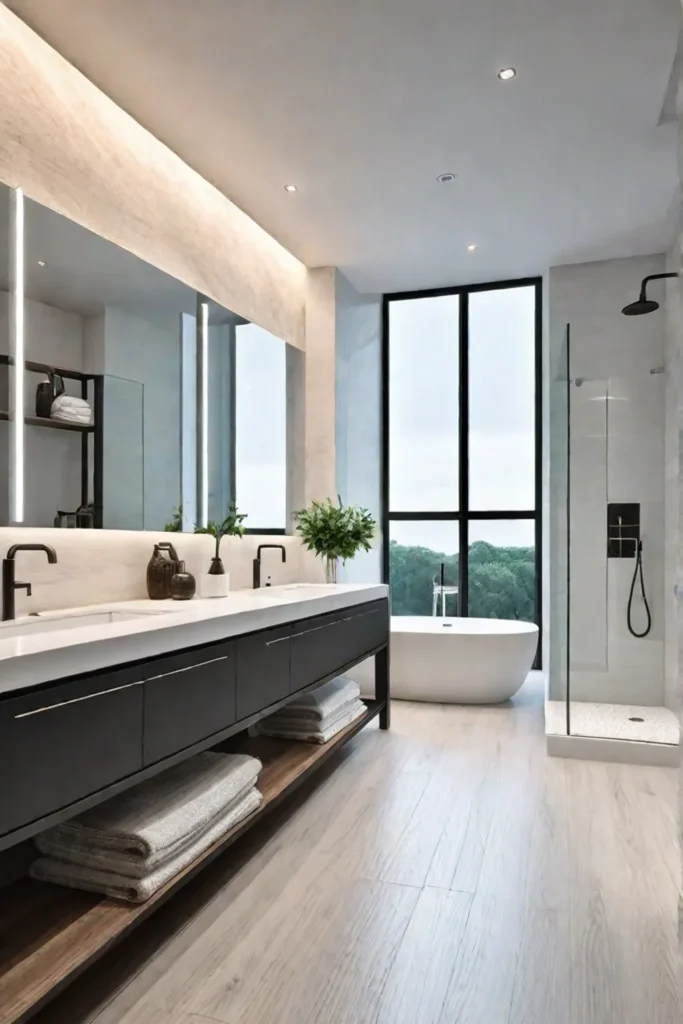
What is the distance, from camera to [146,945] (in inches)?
74.9

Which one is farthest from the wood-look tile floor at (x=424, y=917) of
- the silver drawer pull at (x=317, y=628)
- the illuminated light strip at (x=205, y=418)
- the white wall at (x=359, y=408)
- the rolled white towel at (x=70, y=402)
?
the white wall at (x=359, y=408)

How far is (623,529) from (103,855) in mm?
3480

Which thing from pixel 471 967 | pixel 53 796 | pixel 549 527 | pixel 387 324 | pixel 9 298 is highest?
pixel 387 324

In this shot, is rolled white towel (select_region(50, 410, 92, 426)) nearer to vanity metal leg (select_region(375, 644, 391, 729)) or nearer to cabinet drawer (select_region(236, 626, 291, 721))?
cabinet drawer (select_region(236, 626, 291, 721))

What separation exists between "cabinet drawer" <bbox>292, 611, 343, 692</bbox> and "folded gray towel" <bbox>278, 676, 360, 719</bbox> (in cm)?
11

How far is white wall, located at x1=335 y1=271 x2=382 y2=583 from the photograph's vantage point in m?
4.78

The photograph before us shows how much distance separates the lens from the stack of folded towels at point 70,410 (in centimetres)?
252

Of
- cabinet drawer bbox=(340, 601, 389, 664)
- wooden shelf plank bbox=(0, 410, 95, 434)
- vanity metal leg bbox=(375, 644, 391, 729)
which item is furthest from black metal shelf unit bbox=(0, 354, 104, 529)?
vanity metal leg bbox=(375, 644, 391, 729)

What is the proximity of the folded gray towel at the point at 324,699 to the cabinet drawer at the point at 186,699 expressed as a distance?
86 cm

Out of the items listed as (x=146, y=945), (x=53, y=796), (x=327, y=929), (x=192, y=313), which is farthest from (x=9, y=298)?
(x=327, y=929)

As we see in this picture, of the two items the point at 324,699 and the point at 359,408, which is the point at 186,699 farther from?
the point at 359,408

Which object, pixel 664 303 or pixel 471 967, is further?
pixel 664 303

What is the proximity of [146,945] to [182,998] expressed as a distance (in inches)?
9.9

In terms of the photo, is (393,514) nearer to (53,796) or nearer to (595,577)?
(595,577)
